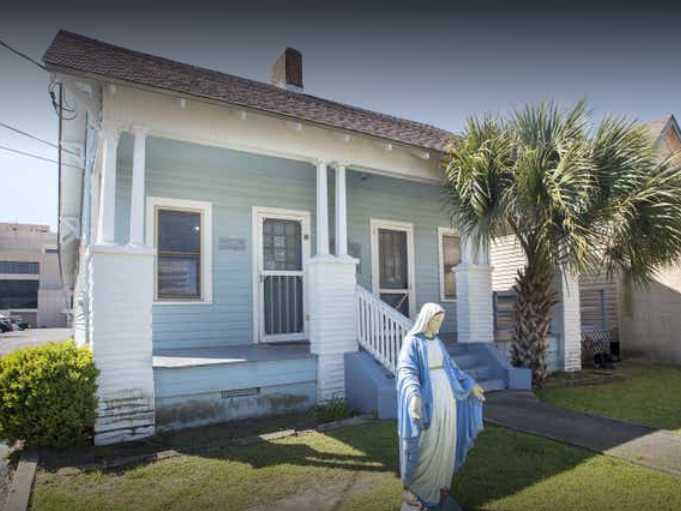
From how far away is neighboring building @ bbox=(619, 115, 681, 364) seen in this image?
1213cm

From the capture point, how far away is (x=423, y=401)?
11.2 ft

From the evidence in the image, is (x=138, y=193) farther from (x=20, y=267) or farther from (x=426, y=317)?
(x=20, y=267)

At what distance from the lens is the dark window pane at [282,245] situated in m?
9.05

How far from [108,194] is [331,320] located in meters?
3.55

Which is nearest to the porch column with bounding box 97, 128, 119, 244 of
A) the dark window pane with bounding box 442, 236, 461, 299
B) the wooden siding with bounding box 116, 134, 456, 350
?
the wooden siding with bounding box 116, 134, 456, 350

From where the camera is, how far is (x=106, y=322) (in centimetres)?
556

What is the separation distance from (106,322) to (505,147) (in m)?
6.48

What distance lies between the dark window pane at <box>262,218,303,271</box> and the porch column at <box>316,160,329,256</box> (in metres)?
1.67

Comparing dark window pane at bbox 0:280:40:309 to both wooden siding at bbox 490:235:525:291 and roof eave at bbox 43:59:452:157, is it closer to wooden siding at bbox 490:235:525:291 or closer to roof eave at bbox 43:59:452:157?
wooden siding at bbox 490:235:525:291

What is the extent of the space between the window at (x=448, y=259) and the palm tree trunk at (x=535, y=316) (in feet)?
9.38

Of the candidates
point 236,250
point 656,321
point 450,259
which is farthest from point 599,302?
point 236,250

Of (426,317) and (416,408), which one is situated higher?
(426,317)

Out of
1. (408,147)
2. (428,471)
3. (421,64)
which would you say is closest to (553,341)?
(408,147)

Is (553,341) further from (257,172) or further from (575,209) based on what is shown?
(257,172)
